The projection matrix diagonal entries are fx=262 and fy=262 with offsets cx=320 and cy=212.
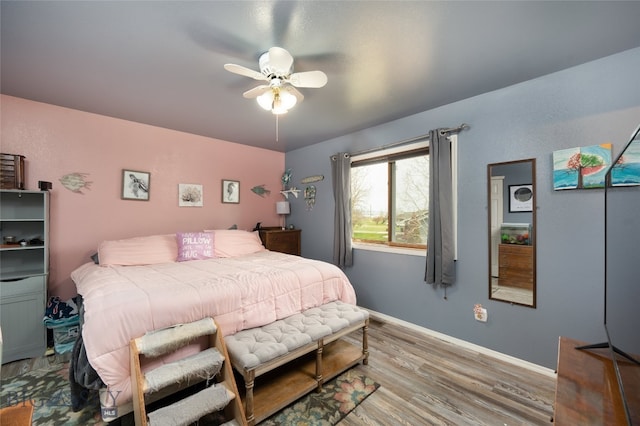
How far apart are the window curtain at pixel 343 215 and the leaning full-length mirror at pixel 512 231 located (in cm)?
163

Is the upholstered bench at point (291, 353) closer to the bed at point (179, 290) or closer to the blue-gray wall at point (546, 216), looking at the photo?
the bed at point (179, 290)

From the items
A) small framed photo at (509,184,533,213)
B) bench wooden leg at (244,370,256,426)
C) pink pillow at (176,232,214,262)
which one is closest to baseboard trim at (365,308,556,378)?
small framed photo at (509,184,533,213)

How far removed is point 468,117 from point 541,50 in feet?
2.51

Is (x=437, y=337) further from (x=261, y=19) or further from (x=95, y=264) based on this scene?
(x=95, y=264)

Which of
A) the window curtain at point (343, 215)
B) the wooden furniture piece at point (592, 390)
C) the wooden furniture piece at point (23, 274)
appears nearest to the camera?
the wooden furniture piece at point (592, 390)

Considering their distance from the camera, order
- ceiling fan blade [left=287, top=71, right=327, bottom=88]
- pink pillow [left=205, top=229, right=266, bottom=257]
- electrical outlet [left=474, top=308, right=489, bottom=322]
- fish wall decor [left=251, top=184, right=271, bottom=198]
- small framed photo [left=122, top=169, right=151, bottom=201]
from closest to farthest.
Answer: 1. ceiling fan blade [left=287, top=71, right=327, bottom=88]
2. electrical outlet [left=474, top=308, right=489, bottom=322]
3. small framed photo [left=122, top=169, right=151, bottom=201]
4. pink pillow [left=205, top=229, right=266, bottom=257]
5. fish wall decor [left=251, top=184, right=271, bottom=198]

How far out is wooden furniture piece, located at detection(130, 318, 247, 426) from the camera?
1400 millimetres

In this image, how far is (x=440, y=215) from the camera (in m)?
2.63

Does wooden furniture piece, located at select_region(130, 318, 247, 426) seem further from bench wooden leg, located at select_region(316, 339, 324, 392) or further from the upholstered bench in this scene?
bench wooden leg, located at select_region(316, 339, 324, 392)

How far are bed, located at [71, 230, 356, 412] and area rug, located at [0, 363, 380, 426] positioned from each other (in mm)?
512

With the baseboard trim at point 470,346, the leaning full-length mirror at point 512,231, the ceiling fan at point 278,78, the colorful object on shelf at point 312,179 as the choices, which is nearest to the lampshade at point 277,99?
the ceiling fan at point 278,78

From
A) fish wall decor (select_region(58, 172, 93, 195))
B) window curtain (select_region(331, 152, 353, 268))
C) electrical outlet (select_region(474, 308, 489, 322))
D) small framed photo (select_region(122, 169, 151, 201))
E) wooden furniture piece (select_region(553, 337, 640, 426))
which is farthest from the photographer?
window curtain (select_region(331, 152, 353, 268))

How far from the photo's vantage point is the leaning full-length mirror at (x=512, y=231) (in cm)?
220

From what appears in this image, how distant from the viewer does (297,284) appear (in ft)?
7.63
